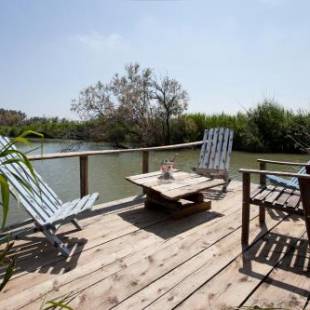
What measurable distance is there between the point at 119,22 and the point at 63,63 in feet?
7.54

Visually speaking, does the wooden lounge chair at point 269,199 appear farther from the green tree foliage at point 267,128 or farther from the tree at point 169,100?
the tree at point 169,100

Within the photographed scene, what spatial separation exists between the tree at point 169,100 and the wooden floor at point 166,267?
1198 centimetres

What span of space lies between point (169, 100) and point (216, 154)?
10.6m

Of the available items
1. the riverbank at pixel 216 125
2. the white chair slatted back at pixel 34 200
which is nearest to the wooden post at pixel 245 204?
the white chair slatted back at pixel 34 200

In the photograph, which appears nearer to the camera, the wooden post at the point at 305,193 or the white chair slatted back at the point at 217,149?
the wooden post at the point at 305,193

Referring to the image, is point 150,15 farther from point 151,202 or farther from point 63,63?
point 151,202

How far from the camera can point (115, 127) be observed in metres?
15.1

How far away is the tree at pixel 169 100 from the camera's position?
582 inches

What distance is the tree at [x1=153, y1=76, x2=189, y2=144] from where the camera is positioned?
14.8 metres

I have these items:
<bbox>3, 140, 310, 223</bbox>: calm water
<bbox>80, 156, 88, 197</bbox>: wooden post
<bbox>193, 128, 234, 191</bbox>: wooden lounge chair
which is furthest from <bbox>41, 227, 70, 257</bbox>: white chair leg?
<bbox>193, 128, 234, 191</bbox>: wooden lounge chair

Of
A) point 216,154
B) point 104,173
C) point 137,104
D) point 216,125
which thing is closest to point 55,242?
point 216,154

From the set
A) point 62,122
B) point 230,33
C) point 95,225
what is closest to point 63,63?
point 230,33

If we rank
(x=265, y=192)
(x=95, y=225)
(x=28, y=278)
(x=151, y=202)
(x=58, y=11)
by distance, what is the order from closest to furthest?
(x=28, y=278) → (x=265, y=192) → (x=95, y=225) → (x=151, y=202) → (x=58, y=11)

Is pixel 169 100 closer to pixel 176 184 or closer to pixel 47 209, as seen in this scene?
pixel 176 184
